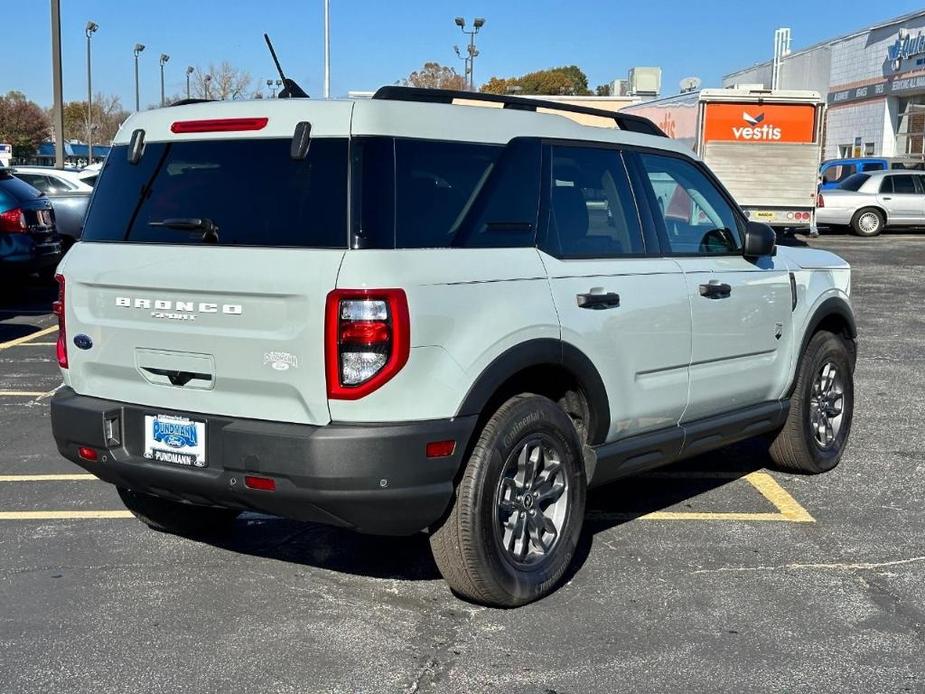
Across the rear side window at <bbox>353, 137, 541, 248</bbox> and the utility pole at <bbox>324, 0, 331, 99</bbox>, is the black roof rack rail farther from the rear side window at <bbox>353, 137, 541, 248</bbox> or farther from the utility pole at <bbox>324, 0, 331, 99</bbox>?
the utility pole at <bbox>324, 0, 331, 99</bbox>

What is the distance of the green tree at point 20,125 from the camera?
252 ft

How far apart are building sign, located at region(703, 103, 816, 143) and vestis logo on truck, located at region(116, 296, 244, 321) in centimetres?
1829

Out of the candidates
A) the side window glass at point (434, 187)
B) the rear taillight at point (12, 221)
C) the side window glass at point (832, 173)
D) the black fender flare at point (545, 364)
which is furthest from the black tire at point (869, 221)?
the side window glass at point (434, 187)

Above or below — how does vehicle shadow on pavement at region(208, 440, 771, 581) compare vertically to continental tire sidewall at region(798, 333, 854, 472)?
below

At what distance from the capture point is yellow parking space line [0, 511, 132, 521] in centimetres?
539

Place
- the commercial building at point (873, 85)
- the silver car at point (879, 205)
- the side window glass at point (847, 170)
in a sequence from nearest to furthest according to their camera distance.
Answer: the silver car at point (879, 205)
the side window glass at point (847, 170)
the commercial building at point (873, 85)

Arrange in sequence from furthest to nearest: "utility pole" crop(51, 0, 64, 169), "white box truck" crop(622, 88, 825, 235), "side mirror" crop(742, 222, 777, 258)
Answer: "utility pole" crop(51, 0, 64, 169) < "white box truck" crop(622, 88, 825, 235) < "side mirror" crop(742, 222, 777, 258)

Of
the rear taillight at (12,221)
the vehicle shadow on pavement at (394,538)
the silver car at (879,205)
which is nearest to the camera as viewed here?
the vehicle shadow on pavement at (394,538)

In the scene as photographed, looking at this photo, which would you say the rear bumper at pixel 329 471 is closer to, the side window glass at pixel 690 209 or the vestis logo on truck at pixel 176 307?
the vestis logo on truck at pixel 176 307

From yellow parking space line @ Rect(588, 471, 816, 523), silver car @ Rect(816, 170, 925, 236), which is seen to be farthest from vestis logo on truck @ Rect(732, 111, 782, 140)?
yellow parking space line @ Rect(588, 471, 816, 523)

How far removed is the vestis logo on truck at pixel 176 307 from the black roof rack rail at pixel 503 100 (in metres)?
0.98

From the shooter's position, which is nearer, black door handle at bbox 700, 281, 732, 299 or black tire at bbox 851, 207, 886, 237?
black door handle at bbox 700, 281, 732, 299

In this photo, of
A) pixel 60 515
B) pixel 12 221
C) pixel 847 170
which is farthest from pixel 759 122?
pixel 60 515

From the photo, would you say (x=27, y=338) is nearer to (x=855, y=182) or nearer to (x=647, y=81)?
(x=855, y=182)
